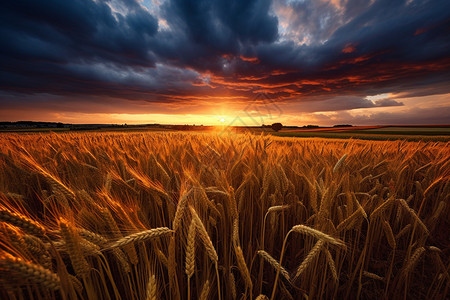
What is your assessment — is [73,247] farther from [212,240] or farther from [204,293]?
[212,240]

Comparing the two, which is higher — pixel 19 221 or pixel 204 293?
pixel 19 221

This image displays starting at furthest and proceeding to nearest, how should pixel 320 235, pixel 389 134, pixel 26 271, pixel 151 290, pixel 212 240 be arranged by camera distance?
→ pixel 389 134, pixel 212 240, pixel 320 235, pixel 151 290, pixel 26 271

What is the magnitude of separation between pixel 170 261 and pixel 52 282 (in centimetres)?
36

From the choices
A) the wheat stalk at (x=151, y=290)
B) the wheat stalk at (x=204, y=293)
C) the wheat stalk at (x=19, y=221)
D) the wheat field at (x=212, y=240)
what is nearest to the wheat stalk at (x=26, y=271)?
the wheat field at (x=212, y=240)

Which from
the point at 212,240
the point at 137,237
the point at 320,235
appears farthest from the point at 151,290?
the point at 212,240

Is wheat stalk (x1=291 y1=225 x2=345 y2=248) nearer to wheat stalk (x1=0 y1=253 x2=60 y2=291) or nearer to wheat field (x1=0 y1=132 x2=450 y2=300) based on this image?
wheat field (x1=0 y1=132 x2=450 y2=300)

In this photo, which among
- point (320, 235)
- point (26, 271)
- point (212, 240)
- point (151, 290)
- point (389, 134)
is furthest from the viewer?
point (389, 134)

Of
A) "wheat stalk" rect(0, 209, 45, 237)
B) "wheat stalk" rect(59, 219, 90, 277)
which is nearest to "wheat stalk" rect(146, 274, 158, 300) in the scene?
"wheat stalk" rect(59, 219, 90, 277)

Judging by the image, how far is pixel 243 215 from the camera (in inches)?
56.2

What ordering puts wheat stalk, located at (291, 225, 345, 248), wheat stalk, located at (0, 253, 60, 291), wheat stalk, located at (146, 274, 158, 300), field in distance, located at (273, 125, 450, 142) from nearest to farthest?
wheat stalk, located at (0, 253, 60, 291), wheat stalk, located at (146, 274, 158, 300), wheat stalk, located at (291, 225, 345, 248), field in distance, located at (273, 125, 450, 142)

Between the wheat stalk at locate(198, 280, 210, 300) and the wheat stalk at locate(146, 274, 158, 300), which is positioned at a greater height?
the wheat stalk at locate(146, 274, 158, 300)

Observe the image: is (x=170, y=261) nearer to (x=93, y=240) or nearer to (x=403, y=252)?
(x=93, y=240)

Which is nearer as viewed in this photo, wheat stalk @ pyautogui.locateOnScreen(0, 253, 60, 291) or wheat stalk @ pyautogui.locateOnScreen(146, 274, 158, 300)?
wheat stalk @ pyautogui.locateOnScreen(0, 253, 60, 291)

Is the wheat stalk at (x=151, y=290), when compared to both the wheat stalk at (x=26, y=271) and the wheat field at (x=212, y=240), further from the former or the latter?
the wheat stalk at (x=26, y=271)
